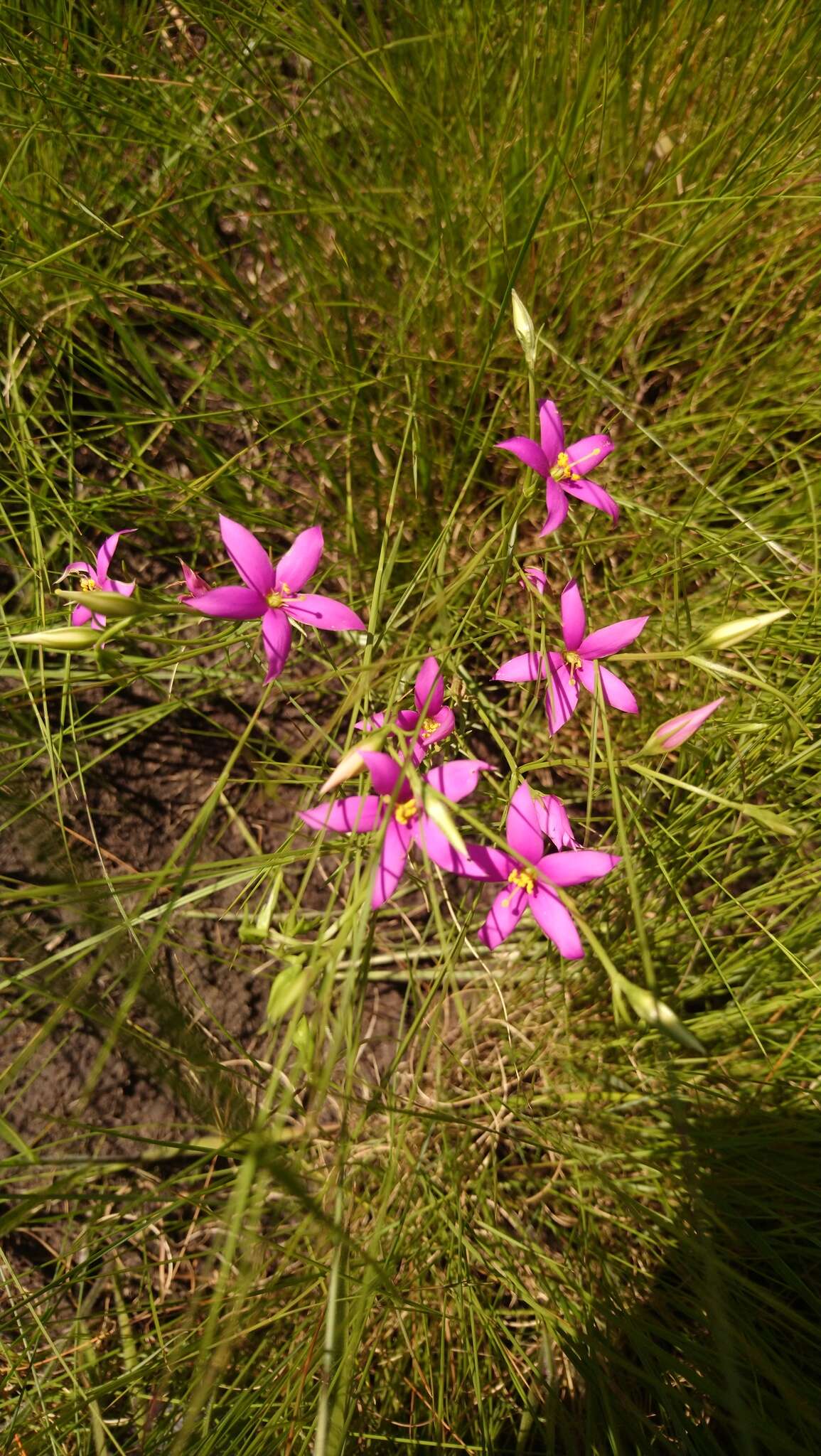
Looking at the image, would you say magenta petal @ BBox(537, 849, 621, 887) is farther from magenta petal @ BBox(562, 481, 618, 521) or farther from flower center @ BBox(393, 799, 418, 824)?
magenta petal @ BBox(562, 481, 618, 521)

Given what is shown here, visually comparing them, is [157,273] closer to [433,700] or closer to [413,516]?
[413,516]

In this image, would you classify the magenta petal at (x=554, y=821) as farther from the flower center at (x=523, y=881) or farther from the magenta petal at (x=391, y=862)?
the magenta petal at (x=391, y=862)

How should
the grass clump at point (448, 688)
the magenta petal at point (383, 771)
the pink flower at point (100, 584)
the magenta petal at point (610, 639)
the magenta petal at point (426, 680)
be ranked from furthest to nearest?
the grass clump at point (448, 688) → the pink flower at point (100, 584) → the magenta petal at point (610, 639) → the magenta petal at point (426, 680) → the magenta petal at point (383, 771)

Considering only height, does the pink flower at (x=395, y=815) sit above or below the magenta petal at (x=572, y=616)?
below

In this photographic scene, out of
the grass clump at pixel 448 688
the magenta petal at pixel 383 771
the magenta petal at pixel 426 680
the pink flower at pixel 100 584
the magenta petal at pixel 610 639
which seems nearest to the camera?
the magenta petal at pixel 383 771

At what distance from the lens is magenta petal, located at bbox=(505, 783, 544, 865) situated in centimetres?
97

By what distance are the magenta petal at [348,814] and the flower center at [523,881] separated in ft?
0.62

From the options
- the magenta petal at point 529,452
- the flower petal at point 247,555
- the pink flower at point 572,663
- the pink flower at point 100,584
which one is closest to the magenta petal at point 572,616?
the pink flower at point 572,663

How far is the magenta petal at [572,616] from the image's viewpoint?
1047mm

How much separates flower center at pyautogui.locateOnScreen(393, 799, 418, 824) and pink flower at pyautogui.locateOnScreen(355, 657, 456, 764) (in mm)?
50

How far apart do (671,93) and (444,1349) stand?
2.31 m

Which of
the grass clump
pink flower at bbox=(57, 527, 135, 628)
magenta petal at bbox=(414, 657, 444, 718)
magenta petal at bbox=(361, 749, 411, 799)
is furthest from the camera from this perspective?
the grass clump

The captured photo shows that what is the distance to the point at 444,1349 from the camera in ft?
4.60

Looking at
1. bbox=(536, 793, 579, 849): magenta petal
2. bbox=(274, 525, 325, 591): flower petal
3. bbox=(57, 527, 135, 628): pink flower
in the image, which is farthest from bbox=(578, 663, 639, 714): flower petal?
bbox=(57, 527, 135, 628): pink flower
